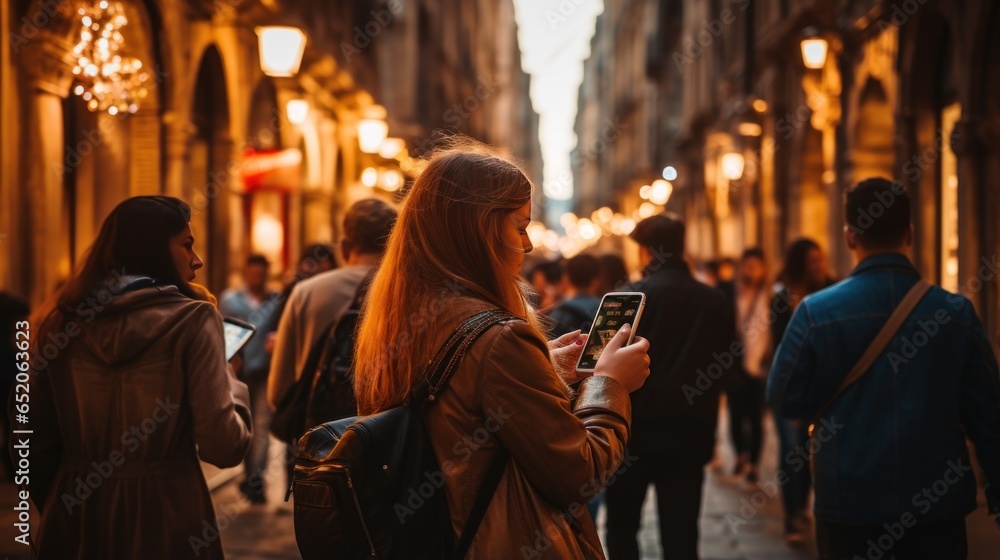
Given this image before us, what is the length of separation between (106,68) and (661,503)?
18.3ft

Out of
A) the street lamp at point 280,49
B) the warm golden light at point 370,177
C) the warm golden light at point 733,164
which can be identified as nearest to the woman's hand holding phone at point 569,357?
the street lamp at point 280,49

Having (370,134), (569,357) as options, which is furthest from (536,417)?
(370,134)

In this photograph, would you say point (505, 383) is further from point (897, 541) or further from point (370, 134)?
point (370, 134)

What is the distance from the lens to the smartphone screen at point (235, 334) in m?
4.40

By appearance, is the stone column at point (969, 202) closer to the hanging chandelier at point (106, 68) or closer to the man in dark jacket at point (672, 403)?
the man in dark jacket at point (672, 403)

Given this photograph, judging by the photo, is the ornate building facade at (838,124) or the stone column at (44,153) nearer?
the stone column at (44,153)

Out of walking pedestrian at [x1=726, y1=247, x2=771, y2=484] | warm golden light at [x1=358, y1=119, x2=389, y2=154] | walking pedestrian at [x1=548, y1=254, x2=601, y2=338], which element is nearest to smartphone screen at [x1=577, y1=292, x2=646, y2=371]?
walking pedestrian at [x1=548, y1=254, x2=601, y2=338]

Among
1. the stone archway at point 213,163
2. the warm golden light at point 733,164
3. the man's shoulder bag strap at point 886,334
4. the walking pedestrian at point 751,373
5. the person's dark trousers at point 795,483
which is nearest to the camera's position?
the man's shoulder bag strap at point 886,334

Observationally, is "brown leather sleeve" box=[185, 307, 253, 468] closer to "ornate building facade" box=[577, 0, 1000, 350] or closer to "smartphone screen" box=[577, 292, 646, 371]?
"smartphone screen" box=[577, 292, 646, 371]

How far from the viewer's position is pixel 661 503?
578 centimetres

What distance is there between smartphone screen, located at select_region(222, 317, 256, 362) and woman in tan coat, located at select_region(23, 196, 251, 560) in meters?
0.53

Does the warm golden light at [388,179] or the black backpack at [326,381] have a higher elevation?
the warm golden light at [388,179]

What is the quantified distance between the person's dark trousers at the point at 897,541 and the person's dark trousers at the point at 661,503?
4.77 feet

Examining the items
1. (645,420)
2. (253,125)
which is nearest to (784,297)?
(645,420)
